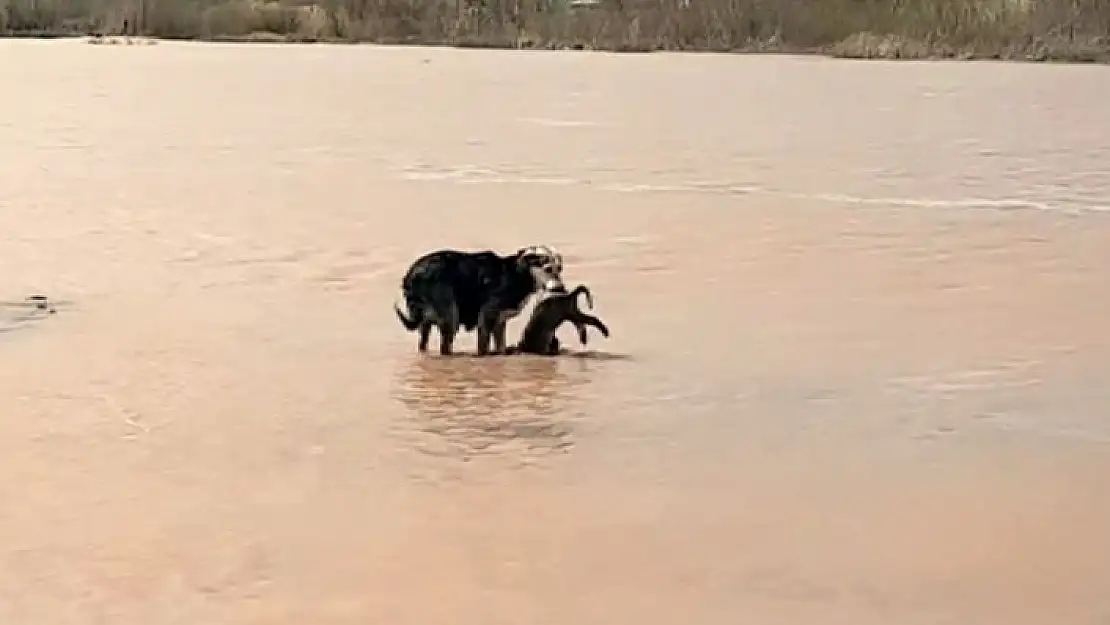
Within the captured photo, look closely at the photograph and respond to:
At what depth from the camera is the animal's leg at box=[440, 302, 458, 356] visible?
8109 millimetres

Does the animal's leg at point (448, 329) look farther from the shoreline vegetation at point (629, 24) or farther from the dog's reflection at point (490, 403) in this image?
the shoreline vegetation at point (629, 24)

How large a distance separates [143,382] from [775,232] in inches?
204

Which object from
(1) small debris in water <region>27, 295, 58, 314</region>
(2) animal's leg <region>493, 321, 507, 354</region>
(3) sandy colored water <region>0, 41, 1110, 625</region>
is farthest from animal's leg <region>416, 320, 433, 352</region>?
(1) small debris in water <region>27, 295, 58, 314</region>

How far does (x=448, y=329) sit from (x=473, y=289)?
7.1 inches

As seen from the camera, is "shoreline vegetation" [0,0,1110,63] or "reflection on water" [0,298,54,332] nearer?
"reflection on water" [0,298,54,332]

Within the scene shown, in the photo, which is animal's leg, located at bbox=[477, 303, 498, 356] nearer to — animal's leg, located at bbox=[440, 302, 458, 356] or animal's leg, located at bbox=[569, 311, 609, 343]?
animal's leg, located at bbox=[440, 302, 458, 356]

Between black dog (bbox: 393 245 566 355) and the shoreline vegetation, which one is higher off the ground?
the shoreline vegetation

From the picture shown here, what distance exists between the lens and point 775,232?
1205 centimetres

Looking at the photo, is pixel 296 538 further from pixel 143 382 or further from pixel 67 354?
pixel 67 354

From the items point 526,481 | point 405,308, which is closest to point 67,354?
point 405,308

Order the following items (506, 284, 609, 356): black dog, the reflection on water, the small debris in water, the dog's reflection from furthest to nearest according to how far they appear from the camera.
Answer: the small debris in water < the reflection on water < (506, 284, 609, 356): black dog < the dog's reflection

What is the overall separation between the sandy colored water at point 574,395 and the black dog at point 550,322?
14cm

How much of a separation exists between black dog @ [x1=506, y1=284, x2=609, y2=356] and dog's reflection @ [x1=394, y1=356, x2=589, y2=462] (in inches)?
3.1

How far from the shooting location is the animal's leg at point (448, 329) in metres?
8.11
